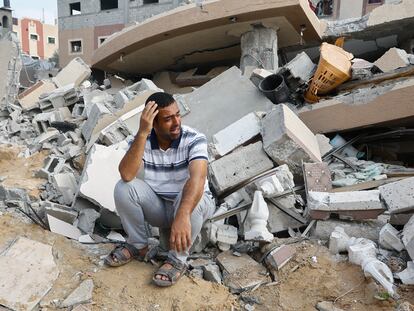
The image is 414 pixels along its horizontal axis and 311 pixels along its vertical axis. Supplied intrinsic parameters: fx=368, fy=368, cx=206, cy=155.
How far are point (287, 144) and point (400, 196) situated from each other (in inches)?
40.8

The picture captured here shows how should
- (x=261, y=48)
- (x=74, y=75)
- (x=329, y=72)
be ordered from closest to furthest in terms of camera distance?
1. (x=329, y=72)
2. (x=261, y=48)
3. (x=74, y=75)

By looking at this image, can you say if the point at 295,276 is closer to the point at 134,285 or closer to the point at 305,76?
the point at 134,285

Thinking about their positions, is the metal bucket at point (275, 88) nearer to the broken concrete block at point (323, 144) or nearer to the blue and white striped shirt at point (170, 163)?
the broken concrete block at point (323, 144)

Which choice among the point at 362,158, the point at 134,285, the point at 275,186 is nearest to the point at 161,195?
the point at 134,285

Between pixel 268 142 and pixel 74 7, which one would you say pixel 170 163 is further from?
pixel 74 7

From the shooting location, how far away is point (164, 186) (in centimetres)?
247

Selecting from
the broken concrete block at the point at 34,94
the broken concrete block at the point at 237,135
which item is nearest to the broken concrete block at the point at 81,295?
the broken concrete block at the point at 237,135

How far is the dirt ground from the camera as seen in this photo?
→ 2.26 m

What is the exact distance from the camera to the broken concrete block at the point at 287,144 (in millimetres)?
3383

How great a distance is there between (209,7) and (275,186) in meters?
3.99

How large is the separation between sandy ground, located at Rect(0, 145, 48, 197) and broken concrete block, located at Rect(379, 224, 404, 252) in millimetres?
3269

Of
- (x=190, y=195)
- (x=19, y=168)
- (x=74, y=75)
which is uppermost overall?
(x=190, y=195)

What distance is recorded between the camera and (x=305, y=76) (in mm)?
4512

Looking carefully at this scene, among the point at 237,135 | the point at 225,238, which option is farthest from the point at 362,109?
the point at 225,238
